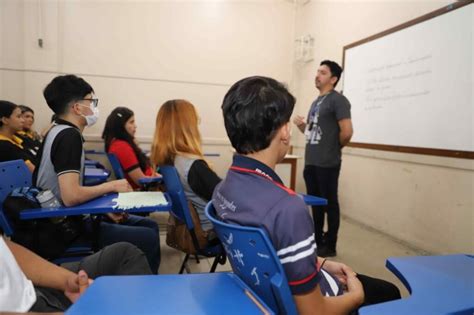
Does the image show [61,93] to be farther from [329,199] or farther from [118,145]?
[329,199]

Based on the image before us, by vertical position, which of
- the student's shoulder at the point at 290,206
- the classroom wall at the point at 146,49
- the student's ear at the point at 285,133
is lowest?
the student's shoulder at the point at 290,206

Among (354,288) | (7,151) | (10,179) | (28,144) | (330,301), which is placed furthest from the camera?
(28,144)

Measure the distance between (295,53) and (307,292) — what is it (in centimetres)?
514

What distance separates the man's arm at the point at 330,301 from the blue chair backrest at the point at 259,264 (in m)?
Result: 0.05

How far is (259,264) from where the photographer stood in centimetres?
76

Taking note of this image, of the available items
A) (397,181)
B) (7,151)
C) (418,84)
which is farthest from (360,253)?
(7,151)

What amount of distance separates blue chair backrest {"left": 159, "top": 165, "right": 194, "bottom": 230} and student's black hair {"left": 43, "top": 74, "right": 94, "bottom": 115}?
0.60 meters

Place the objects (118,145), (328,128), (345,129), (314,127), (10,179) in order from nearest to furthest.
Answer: (10,179), (345,129), (328,128), (314,127), (118,145)

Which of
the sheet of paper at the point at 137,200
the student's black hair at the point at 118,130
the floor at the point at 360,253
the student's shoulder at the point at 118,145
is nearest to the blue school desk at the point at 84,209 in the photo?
the sheet of paper at the point at 137,200

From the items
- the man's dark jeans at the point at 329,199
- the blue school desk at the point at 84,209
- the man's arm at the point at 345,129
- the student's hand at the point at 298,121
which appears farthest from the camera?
the student's hand at the point at 298,121

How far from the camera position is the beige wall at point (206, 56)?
3.31m

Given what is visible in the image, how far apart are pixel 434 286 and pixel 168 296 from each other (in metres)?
0.73

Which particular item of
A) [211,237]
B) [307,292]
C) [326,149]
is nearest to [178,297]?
[307,292]

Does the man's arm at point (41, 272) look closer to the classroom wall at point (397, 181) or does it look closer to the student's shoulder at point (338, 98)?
the student's shoulder at point (338, 98)
